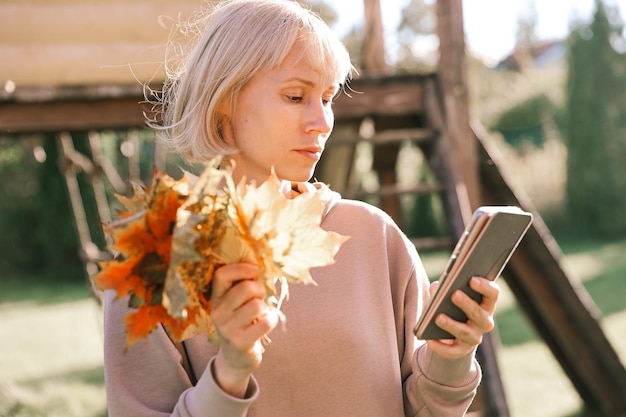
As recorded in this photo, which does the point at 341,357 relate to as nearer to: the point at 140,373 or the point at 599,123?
the point at 140,373

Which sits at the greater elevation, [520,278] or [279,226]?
[279,226]

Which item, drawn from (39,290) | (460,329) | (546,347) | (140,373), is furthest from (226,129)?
(39,290)

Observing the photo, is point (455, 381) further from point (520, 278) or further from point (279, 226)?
Answer: point (520, 278)

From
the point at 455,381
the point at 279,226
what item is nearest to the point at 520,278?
the point at 455,381

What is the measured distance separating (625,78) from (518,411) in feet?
37.9

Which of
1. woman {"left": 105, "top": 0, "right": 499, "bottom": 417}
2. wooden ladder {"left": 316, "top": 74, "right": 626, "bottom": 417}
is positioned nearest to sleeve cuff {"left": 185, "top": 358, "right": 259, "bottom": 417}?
woman {"left": 105, "top": 0, "right": 499, "bottom": 417}

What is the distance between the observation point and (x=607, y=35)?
1588 centimetres

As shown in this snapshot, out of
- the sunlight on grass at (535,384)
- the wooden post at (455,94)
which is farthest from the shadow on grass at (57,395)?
the sunlight on grass at (535,384)

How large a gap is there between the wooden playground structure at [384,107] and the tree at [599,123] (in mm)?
11483

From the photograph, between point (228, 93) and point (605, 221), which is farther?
point (605, 221)

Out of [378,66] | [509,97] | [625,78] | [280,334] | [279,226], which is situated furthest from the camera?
[509,97]

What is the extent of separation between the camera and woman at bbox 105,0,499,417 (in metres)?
1.56

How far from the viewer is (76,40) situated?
16.0ft

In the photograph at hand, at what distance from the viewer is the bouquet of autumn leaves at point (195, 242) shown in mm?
1195
